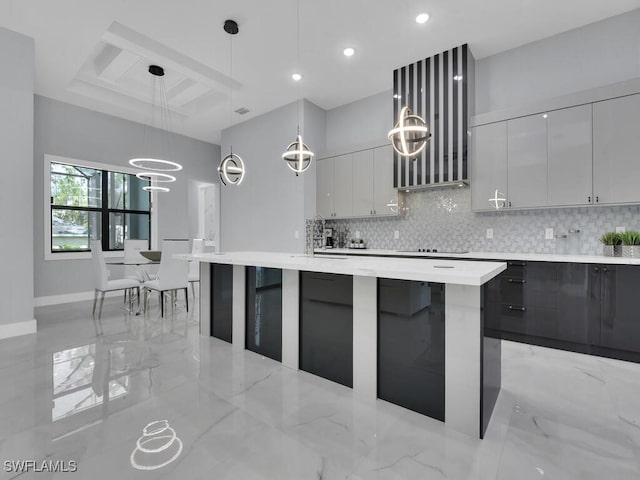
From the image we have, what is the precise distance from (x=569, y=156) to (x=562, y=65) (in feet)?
3.79

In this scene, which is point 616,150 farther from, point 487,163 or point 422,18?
point 422,18

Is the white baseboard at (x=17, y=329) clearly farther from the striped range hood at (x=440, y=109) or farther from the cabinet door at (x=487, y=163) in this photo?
the cabinet door at (x=487, y=163)

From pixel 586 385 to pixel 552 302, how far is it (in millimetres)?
883

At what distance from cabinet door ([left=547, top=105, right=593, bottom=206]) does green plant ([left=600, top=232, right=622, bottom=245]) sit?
0.38 metres

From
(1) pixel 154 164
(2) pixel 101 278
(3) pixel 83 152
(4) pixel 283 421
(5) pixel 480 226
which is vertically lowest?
(4) pixel 283 421

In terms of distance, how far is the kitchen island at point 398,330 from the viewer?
175 centimetres

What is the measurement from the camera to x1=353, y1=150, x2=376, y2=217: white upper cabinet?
15.6 ft

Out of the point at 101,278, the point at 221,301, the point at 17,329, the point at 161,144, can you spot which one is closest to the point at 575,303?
the point at 221,301

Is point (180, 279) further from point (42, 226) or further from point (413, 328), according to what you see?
point (413, 328)

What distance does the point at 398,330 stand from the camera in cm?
206

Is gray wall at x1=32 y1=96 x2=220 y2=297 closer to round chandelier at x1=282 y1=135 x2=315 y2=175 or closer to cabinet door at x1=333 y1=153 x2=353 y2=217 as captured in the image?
cabinet door at x1=333 y1=153 x2=353 y2=217

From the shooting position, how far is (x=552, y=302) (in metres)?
3.04

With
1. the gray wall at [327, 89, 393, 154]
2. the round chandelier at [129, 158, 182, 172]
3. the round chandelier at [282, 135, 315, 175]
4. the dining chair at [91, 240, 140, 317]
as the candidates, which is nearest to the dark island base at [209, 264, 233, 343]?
the round chandelier at [282, 135, 315, 175]

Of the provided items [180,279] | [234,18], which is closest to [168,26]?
[234,18]
